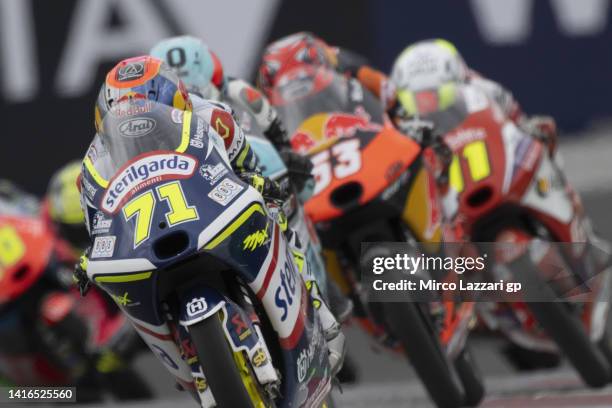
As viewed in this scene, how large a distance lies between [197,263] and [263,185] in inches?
22.4

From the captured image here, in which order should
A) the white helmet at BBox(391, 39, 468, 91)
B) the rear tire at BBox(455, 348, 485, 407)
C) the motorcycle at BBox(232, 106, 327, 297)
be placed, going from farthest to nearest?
the white helmet at BBox(391, 39, 468, 91) < the rear tire at BBox(455, 348, 485, 407) < the motorcycle at BBox(232, 106, 327, 297)

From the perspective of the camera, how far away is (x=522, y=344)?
10148 millimetres

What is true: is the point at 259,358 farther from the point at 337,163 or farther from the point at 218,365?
the point at 337,163

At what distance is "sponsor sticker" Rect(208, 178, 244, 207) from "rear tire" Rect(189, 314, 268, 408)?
46 centimetres

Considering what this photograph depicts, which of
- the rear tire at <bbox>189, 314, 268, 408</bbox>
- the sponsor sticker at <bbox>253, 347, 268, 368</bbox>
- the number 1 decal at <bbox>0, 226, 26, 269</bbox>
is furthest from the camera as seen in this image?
the number 1 decal at <bbox>0, 226, 26, 269</bbox>

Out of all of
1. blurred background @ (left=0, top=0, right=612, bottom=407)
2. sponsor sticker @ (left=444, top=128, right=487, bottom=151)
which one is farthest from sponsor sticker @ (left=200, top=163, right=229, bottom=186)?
blurred background @ (left=0, top=0, right=612, bottom=407)

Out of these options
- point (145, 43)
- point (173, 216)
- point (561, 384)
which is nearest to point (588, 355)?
point (561, 384)

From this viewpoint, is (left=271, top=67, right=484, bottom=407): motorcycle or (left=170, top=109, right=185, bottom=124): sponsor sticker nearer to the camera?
(left=170, top=109, right=185, bottom=124): sponsor sticker

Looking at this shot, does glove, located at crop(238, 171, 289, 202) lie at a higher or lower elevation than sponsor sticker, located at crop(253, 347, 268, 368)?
higher

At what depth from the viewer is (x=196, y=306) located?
6.20 metres

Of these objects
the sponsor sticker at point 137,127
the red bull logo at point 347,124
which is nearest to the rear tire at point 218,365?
the sponsor sticker at point 137,127

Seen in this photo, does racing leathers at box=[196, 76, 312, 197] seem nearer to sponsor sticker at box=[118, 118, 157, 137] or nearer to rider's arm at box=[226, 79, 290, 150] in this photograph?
rider's arm at box=[226, 79, 290, 150]

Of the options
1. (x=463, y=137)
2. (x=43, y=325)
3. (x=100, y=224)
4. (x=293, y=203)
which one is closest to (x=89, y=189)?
(x=100, y=224)

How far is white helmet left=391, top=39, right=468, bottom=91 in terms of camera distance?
10273 millimetres
